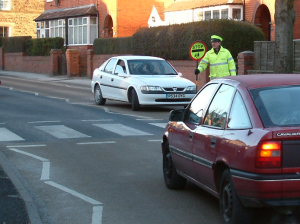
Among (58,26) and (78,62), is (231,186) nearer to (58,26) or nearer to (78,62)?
(78,62)

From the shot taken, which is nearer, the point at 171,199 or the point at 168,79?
the point at 171,199

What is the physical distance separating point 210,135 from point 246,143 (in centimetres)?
83

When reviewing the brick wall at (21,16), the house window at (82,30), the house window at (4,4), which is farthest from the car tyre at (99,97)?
the house window at (4,4)

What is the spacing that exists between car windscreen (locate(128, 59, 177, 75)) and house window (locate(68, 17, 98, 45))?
25964mm

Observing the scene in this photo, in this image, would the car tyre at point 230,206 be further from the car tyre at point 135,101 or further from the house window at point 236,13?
the house window at point 236,13

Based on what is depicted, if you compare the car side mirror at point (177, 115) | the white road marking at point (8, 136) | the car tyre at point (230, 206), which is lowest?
the white road marking at point (8, 136)

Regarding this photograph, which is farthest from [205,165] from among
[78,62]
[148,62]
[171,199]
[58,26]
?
[58,26]

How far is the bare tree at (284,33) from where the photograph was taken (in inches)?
595

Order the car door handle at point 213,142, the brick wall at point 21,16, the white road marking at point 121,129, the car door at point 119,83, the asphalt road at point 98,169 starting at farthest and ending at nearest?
the brick wall at point 21,16
the car door at point 119,83
the white road marking at point 121,129
the asphalt road at point 98,169
the car door handle at point 213,142

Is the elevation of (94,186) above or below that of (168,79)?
below

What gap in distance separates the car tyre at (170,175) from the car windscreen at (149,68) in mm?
10298

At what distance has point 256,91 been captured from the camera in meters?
5.60

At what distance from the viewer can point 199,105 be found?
266 inches

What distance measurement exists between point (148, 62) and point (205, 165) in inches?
489
